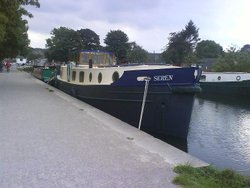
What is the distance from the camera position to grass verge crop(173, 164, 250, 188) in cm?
610

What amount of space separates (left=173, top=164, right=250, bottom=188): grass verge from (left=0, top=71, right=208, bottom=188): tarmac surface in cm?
19

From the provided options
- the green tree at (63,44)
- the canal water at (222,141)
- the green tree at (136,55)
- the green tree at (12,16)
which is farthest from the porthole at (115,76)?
the green tree at (63,44)

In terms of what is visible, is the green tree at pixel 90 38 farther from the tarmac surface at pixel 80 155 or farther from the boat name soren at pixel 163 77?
the tarmac surface at pixel 80 155

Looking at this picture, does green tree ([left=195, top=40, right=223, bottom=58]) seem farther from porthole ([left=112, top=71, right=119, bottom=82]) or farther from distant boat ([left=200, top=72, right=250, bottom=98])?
porthole ([left=112, top=71, right=119, bottom=82])

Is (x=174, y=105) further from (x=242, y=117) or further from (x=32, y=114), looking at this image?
(x=242, y=117)

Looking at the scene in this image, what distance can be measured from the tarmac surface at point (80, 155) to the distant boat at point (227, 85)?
32.3 meters

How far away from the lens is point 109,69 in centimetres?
1769

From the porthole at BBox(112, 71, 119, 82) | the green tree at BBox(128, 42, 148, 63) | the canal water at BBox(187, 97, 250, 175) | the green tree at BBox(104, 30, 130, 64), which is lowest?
the canal water at BBox(187, 97, 250, 175)

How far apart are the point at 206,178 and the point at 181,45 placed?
95894 millimetres

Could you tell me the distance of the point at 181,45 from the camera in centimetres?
10069

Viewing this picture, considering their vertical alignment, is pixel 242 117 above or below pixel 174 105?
below

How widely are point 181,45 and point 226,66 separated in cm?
3762

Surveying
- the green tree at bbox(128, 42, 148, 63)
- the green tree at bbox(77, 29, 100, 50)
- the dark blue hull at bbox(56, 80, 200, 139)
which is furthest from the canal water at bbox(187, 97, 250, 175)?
the green tree at bbox(77, 29, 100, 50)

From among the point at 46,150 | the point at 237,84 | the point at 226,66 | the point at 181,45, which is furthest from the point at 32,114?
the point at 181,45
